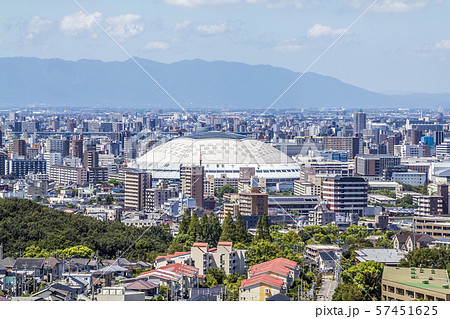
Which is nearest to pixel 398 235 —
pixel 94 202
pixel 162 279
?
pixel 162 279

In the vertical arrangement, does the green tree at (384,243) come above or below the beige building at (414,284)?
below

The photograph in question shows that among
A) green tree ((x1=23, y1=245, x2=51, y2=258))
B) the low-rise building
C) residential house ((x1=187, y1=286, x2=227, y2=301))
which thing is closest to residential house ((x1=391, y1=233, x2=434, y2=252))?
the low-rise building

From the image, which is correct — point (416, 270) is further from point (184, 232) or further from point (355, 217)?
point (355, 217)

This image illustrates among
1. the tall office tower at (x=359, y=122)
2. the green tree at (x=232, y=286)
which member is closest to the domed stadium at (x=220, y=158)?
the green tree at (x=232, y=286)

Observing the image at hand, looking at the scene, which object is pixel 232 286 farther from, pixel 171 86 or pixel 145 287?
pixel 171 86

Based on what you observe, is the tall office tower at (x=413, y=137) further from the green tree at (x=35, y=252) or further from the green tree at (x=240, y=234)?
the green tree at (x=35, y=252)

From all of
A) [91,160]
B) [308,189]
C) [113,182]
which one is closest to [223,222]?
[308,189]

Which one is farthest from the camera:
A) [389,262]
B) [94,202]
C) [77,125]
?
[77,125]
